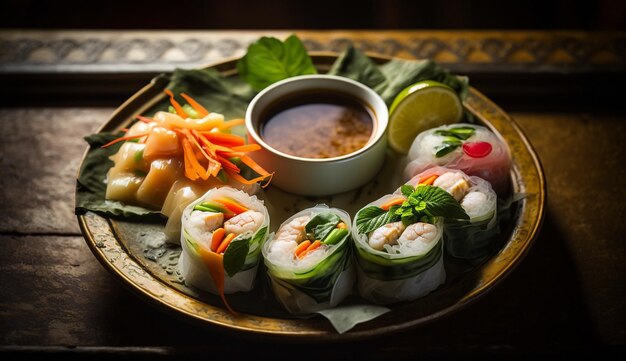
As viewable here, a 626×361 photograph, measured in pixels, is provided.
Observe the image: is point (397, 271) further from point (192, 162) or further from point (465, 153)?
point (192, 162)

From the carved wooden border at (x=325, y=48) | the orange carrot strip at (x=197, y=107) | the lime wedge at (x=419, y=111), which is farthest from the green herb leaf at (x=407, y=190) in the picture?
the carved wooden border at (x=325, y=48)

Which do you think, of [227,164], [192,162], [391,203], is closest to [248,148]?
[227,164]

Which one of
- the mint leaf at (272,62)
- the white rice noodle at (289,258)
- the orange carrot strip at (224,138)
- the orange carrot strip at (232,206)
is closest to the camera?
the white rice noodle at (289,258)

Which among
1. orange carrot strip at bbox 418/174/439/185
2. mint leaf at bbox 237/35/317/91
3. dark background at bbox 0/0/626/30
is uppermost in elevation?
mint leaf at bbox 237/35/317/91

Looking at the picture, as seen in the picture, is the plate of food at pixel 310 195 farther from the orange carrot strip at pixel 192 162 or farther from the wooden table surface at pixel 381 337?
the wooden table surface at pixel 381 337

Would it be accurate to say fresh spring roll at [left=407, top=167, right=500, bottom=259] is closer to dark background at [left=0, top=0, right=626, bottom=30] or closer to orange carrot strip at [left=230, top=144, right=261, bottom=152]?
orange carrot strip at [left=230, top=144, right=261, bottom=152]

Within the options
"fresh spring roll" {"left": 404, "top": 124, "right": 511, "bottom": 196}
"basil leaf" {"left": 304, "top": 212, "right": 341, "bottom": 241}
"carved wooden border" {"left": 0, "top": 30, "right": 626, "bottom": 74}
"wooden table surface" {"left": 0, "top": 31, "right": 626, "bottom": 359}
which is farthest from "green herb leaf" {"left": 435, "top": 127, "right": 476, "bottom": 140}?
"carved wooden border" {"left": 0, "top": 30, "right": 626, "bottom": 74}

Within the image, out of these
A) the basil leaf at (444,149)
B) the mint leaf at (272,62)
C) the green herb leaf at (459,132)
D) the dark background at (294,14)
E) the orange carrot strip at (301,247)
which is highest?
the mint leaf at (272,62)
